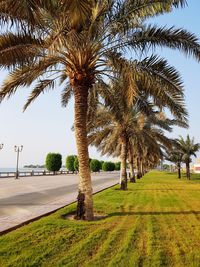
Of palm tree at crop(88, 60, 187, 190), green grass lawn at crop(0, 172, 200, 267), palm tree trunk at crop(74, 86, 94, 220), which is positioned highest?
palm tree at crop(88, 60, 187, 190)

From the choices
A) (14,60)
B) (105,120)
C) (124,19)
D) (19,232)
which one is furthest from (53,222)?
(105,120)

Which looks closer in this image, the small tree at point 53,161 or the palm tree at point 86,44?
the palm tree at point 86,44

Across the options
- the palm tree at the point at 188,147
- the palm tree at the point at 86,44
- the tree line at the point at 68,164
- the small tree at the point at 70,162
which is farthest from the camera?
the small tree at the point at 70,162

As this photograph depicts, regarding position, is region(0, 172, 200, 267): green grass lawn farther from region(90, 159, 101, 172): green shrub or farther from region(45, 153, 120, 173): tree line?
region(90, 159, 101, 172): green shrub

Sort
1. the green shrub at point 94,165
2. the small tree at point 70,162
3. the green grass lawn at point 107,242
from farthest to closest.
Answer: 1. the green shrub at point 94,165
2. the small tree at point 70,162
3. the green grass lawn at point 107,242

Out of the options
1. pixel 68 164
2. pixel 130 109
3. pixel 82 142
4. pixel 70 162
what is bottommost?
pixel 82 142

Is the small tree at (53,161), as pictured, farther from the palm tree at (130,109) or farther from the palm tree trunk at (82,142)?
the palm tree trunk at (82,142)

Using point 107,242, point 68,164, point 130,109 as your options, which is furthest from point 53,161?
point 107,242

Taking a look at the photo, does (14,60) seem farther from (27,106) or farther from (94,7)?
(27,106)

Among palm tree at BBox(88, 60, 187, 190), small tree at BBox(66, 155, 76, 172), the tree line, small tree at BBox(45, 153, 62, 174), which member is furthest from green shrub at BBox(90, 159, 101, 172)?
palm tree at BBox(88, 60, 187, 190)

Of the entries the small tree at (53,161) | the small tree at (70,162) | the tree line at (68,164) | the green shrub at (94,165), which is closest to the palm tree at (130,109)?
the small tree at (53,161)

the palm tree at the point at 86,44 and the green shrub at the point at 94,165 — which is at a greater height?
the palm tree at the point at 86,44

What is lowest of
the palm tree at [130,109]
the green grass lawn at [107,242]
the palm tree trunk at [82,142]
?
the green grass lawn at [107,242]

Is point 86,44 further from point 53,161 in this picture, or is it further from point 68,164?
point 68,164
